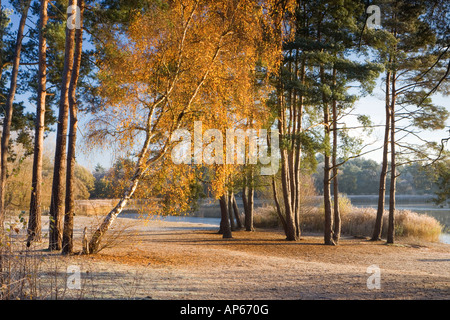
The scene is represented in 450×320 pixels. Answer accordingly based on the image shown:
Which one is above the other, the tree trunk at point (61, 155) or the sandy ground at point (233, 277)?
the tree trunk at point (61, 155)

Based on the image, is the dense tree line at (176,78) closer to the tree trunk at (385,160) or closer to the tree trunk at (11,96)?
the tree trunk at (11,96)

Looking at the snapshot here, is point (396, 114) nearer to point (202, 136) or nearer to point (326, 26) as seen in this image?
point (326, 26)

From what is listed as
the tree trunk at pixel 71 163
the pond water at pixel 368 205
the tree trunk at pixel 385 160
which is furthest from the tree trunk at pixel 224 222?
the tree trunk at pixel 71 163

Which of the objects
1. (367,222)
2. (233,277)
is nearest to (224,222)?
(367,222)

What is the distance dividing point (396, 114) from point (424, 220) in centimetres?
566

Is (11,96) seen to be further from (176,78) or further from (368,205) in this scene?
(368,205)

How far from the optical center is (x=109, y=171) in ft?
31.4

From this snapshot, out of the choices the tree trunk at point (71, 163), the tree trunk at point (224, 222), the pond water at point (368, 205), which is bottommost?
the pond water at point (368, 205)

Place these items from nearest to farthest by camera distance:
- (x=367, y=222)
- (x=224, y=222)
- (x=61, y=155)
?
(x=61, y=155) < (x=224, y=222) < (x=367, y=222)

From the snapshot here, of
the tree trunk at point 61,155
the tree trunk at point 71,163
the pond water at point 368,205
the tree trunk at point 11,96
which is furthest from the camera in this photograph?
the pond water at point 368,205

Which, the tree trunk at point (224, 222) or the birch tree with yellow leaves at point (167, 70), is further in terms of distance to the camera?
the tree trunk at point (224, 222)

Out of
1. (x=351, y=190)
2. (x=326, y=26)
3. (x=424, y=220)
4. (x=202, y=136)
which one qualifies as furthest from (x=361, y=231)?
(x=351, y=190)

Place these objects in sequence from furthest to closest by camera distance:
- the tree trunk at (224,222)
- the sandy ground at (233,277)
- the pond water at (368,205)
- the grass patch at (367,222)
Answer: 1. the pond water at (368,205)
2. the grass patch at (367,222)
3. the tree trunk at (224,222)
4. the sandy ground at (233,277)

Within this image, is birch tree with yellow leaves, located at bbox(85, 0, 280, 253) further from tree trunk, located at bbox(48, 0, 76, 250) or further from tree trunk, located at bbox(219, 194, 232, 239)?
tree trunk, located at bbox(219, 194, 232, 239)
